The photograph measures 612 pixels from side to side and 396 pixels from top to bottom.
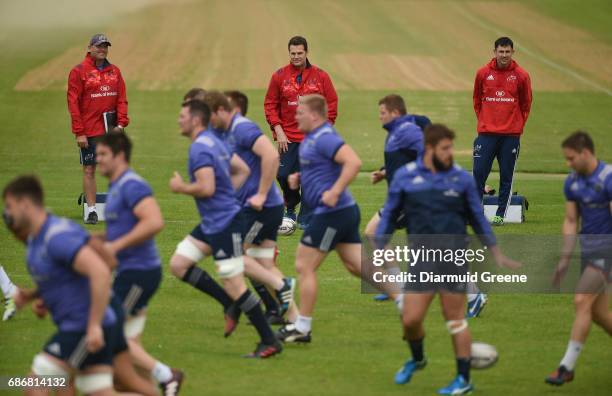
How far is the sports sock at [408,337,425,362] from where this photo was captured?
10.9m

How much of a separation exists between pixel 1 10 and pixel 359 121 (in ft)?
119

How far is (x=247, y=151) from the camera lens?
43.4 feet

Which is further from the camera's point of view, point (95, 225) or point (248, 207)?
point (95, 225)

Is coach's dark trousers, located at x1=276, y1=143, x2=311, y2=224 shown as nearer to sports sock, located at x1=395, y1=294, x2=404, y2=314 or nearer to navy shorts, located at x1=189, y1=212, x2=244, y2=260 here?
sports sock, located at x1=395, y1=294, x2=404, y2=314

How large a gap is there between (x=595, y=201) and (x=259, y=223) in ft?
11.5

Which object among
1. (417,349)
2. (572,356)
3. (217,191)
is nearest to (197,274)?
(217,191)

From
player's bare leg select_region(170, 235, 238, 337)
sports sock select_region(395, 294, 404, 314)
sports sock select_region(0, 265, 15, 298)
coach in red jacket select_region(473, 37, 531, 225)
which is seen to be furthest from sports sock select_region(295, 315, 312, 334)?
coach in red jacket select_region(473, 37, 531, 225)

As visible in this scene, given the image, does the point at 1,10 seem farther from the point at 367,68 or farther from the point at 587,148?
the point at 587,148

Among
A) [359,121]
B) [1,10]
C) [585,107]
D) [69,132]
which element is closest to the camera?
[69,132]

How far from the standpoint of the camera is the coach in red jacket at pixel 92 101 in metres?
19.5

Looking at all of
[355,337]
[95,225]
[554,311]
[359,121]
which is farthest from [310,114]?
[359,121]

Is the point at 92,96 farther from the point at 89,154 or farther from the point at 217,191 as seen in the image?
the point at 217,191

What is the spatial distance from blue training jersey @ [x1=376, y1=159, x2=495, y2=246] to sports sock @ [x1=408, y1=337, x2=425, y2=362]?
939 mm

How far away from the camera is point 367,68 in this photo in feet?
166
